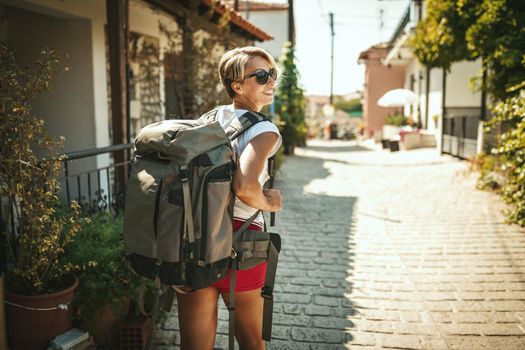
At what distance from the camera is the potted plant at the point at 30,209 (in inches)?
100

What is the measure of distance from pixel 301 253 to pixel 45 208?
328cm

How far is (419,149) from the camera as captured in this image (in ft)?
55.2

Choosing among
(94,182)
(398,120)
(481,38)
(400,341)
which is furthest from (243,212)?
(398,120)

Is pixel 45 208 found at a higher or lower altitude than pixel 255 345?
higher

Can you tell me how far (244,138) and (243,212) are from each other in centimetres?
32

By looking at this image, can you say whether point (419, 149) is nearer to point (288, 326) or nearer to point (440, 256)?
point (440, 256)

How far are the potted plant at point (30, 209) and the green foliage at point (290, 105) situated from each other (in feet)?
41.7

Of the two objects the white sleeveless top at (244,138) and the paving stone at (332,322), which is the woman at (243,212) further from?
the paving stone at (332,322)

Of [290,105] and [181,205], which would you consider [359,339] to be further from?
[290,105]

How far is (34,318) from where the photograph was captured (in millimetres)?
2633

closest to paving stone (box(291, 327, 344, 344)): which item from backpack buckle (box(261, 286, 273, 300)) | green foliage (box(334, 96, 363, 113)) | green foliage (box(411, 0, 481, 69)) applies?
backpack buckle (box(261, 286, 273, 300))

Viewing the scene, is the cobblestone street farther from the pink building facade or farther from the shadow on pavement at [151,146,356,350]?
the pink building facade

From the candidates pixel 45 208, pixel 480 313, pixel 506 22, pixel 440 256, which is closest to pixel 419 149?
pixel 506 22

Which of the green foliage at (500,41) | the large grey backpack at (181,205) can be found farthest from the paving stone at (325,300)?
the green foliage at (500,41)
